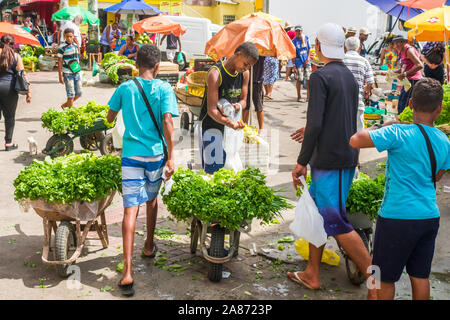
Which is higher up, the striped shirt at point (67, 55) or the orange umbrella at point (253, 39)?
the orange umbrella at point (253, 39)

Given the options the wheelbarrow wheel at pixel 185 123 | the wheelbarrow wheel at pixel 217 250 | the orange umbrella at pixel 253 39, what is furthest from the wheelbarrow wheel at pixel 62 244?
the wheelbarrow wheel at pixel 185 123

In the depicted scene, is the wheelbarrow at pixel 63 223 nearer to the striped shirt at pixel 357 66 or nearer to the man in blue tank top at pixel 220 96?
the man in blue tank top at pixel 220 96

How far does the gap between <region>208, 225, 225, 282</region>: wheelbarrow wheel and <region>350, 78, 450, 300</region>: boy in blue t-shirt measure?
4.80 ft

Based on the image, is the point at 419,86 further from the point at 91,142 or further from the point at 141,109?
the point at 91,142

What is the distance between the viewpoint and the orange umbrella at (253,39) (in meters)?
8.29

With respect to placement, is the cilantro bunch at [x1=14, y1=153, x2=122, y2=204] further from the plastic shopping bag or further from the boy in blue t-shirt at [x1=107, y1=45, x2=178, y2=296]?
the plastic shopping bag

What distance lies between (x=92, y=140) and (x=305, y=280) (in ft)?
18.0

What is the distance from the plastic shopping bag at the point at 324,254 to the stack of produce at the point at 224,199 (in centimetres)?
54

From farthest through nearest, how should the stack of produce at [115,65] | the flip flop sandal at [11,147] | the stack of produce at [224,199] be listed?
the stack of produce at [115,65] → the flip flop sandal at [11,147] → the stack of produce at [224,199]

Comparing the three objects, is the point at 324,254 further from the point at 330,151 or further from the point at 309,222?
the point at 330,151

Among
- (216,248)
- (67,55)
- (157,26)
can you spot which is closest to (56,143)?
(67,55)

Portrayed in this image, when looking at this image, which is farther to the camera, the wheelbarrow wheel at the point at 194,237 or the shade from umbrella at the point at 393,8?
the shade from umbrella at the point at 393,8

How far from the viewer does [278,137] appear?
10.6 meters

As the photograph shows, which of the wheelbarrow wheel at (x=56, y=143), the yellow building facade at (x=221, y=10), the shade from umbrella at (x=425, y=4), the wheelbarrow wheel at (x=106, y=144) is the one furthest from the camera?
the yellow building facade at (x=221, y=10)
